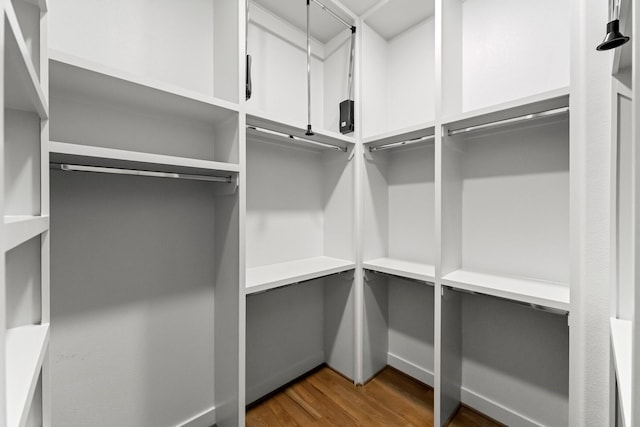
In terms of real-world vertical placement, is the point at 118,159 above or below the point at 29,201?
above

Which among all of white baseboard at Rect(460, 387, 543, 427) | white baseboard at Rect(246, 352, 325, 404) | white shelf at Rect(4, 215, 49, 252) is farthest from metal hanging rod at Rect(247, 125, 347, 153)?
white baseboard at Rect(460, 387, 543, 427)

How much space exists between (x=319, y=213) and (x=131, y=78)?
1374 mm

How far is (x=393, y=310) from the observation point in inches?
82.7

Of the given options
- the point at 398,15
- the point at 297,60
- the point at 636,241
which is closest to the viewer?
the point at 636,241

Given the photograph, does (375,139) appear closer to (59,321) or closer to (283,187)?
(283,187)

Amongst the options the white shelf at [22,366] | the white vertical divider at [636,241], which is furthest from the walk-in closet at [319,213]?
the white vertical divider at [636,241]

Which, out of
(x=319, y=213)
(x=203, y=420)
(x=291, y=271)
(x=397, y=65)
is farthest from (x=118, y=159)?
(x=397, y=65)

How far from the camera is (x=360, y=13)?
1.87m

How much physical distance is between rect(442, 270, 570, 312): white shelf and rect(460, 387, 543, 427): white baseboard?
0.76 meters

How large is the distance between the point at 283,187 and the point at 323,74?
0.96 meters

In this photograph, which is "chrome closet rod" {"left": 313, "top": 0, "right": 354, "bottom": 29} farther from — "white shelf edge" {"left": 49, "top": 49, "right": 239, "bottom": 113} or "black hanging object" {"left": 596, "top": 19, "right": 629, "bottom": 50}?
"black hanging object" {"left": 596, "top": 19, "right": 629, "bottom": 50}

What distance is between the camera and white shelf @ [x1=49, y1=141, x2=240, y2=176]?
3.00 ft

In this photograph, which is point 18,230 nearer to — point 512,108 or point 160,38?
point 160,38

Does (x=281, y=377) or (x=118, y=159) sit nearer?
(x=118, y=159)
